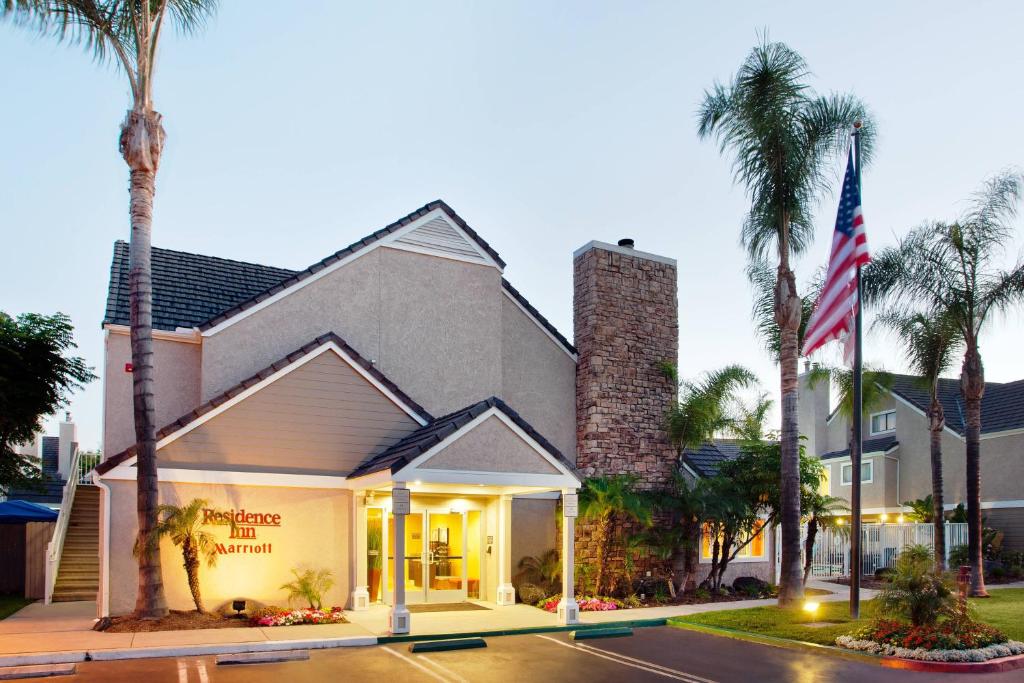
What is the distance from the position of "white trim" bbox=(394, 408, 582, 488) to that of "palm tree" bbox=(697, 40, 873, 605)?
16.3ft

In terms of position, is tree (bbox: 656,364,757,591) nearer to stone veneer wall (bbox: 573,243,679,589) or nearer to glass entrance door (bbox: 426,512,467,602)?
stone veneer wall (bbox: 573,243,679,589)

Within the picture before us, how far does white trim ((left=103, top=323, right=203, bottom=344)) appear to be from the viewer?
60.9 feet

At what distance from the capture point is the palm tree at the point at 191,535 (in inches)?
595

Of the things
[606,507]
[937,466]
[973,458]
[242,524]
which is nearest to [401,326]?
[242,524]

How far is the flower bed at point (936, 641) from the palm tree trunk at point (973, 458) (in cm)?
868

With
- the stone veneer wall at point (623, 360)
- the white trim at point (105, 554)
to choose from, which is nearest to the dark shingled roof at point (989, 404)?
the stone veneer wall at point (623, 360)

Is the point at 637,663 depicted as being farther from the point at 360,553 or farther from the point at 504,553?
the point at 360,553

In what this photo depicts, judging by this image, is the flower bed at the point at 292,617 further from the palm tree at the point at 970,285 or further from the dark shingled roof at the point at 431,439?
the palm tree at the point at 970,285

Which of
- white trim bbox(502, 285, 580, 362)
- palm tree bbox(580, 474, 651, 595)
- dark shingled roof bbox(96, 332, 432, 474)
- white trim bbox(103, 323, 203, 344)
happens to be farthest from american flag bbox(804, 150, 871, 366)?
white trim bbox(103, 323, 203, 344)

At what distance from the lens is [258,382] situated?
1709cm

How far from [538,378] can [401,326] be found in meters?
4.04

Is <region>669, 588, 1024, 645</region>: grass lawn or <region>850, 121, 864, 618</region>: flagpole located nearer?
<region>669, 588, 1024, 645</region>: grass lawn

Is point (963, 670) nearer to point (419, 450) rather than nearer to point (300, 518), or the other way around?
point (419, 450)

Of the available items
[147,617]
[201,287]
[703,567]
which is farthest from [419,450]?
[703,567]
